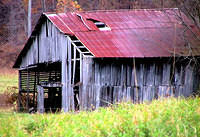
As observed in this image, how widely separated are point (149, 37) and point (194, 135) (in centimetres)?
1207

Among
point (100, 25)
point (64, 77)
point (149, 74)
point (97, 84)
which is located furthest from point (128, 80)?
point (100, 25)

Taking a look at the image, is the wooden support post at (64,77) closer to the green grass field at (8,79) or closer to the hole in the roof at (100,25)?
the hole in the roof at (100,25)

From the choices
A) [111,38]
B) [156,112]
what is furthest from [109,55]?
[156,112]

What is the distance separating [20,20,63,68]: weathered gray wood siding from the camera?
16470 mm

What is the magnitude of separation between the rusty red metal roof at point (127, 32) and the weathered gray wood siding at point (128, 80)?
58 centimetres

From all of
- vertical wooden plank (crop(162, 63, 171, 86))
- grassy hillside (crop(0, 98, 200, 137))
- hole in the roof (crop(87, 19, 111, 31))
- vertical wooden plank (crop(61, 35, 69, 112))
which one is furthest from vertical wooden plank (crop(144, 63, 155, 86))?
grassy hillside (crop(0, 98, 200, 137))

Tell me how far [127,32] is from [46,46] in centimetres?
461

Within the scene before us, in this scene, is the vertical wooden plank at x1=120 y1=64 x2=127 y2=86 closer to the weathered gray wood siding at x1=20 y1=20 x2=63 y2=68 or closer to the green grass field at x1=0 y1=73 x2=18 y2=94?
the weathered gray wood siding at x1=20 y1=20 x2=63 y2=68

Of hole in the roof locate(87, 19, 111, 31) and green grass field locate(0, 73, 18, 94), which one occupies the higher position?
hole in the roof locate(87, 19, 111, 31)

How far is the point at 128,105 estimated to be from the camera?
768 cm

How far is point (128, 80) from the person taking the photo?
50.5 feet

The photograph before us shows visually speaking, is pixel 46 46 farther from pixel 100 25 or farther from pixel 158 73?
pixel 158 73

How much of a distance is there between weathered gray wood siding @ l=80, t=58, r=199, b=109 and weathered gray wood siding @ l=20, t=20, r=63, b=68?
7.82 feet

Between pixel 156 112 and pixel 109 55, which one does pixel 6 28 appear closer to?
pixel 109 55
